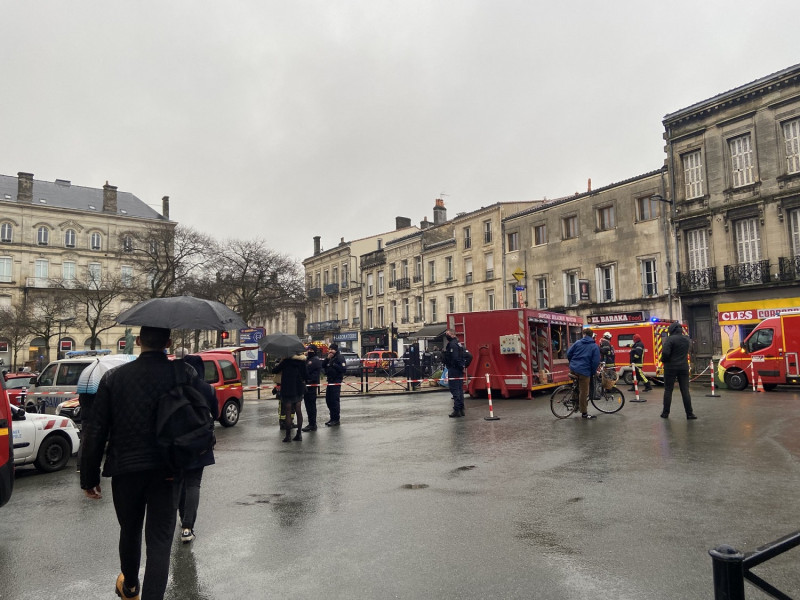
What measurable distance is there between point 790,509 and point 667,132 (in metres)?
31.2

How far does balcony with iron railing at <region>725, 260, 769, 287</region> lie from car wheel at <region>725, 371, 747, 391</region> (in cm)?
981

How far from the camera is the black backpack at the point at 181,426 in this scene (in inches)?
138

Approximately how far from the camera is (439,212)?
5281 cm

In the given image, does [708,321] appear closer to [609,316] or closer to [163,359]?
[609,316]

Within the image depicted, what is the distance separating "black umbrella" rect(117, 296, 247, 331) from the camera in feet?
13.2

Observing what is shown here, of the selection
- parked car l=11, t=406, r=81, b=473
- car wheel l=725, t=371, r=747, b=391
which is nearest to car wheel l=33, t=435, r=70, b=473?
parked car l=11, t=406, r=81, b=473

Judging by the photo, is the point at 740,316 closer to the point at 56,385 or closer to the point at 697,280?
the point at 697,280

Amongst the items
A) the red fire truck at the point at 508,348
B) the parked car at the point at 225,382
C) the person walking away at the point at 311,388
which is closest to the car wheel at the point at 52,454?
the person walking away at the point at 311,388

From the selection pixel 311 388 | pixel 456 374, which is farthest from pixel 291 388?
pixel 456 374

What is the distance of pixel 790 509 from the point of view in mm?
5605

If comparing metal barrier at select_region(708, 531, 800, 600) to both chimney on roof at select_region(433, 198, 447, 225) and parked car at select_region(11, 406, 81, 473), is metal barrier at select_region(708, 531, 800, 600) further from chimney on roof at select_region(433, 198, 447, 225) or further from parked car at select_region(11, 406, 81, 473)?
chimney on roof at select_region(433, 198, 447, 225)

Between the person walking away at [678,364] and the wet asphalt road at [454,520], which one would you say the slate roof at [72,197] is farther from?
the person walking away at [678,364]

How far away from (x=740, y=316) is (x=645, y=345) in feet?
26.0

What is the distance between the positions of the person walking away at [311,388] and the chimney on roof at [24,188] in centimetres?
6872
